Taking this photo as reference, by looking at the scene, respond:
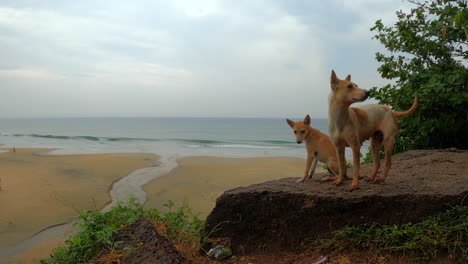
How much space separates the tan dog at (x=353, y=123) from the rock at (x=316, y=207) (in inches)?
10.0

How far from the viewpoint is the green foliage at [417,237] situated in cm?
335

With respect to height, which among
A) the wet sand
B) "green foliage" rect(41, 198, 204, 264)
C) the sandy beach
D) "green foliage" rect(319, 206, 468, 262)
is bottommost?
the sandy beach

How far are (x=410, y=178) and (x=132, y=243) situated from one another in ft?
12.8

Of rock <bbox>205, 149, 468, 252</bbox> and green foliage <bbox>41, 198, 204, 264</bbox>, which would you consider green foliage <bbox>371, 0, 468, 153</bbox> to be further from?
green foliage <bbox>41, 198, 204, 264</bbox>

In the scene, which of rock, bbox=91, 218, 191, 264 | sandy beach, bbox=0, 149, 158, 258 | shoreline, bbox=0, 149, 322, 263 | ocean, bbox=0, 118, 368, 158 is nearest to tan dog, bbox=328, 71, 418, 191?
rock, bbox=91, 218, 191, 264

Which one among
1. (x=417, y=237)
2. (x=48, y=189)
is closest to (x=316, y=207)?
(x=417, y=237)

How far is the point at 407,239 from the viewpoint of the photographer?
11.6 ft

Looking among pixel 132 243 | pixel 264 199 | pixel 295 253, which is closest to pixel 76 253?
pixel 132 243

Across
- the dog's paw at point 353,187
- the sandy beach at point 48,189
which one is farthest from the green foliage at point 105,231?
the dog's paw at point 353,187

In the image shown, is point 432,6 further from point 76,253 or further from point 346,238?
point 76,253

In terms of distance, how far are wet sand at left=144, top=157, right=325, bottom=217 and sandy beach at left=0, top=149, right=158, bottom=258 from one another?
2010 mm

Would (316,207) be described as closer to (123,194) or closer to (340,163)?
(340,163)

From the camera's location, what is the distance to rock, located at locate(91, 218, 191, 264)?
127 inches

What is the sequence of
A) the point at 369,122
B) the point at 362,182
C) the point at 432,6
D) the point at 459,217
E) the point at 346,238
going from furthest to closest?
the point at 432,6
the point at 362,182
the point at 369,122
the point at 346,238
the point at 459,217
